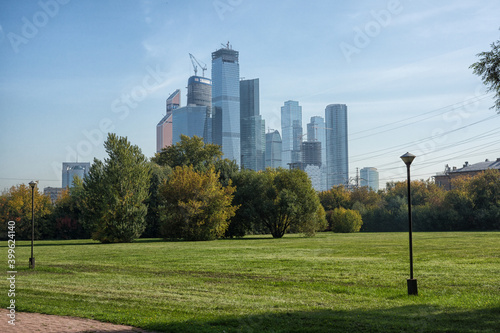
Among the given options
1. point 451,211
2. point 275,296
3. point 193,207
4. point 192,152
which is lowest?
point 275,296

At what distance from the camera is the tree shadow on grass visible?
30.8 ft

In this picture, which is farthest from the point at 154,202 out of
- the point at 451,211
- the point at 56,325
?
the point at 56,325

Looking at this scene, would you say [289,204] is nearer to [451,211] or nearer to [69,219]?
[451,211]

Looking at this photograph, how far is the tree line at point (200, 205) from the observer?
5416 centimetres

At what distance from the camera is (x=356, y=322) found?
32.9 feet

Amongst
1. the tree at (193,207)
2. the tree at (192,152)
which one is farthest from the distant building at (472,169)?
the tree at (193,207)

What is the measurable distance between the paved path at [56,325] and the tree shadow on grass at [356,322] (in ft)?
2.75

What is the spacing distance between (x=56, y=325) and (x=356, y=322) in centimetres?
649

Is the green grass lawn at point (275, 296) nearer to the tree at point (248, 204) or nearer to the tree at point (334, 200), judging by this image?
the tree at point (248, 204)

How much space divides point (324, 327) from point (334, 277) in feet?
27.9

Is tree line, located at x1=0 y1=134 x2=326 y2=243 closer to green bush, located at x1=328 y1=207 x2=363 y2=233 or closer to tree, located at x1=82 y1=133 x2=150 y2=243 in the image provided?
tree, located at x1=82 y1=133 x2=150 y2=243

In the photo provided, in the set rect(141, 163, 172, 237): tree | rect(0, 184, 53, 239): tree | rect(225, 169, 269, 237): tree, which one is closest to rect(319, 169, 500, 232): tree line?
rect(225, 169, 269, 237): tree

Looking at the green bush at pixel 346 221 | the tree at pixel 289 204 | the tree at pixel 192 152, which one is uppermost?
the tree at pixel 192 152

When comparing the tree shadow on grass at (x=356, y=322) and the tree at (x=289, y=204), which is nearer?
the tree shadow on grass at (x=356, y=322)
